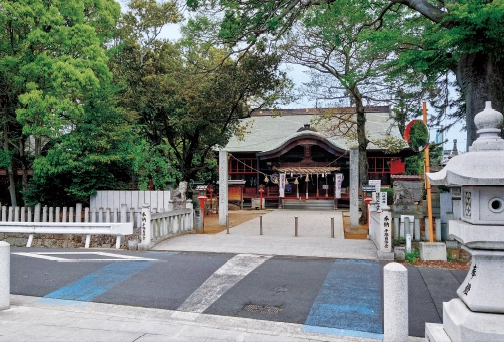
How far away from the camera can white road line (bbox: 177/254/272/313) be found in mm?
6047

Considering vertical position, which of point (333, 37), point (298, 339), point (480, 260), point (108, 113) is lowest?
point (298, 339)

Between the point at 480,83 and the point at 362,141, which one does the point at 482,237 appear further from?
the point at 362,141

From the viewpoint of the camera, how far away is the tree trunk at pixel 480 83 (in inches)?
336

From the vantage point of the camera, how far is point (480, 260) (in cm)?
401

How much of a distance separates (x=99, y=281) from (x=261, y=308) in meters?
3.46

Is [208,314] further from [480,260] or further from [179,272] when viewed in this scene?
[480,260]

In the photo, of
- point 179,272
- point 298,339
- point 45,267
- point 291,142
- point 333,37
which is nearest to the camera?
point 298,339

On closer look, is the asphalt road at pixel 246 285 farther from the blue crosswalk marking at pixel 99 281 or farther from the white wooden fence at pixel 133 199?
the white wooden fence at pixel 133 199

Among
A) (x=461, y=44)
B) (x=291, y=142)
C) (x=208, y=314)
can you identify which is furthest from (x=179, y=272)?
(x=291, y=142)

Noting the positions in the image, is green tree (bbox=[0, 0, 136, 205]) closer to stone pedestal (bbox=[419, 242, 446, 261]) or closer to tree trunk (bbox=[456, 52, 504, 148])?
stone pedestal (bbox=[419, 242, 446, 261])

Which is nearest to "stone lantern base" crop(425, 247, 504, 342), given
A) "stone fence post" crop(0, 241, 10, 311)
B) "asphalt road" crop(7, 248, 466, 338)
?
"asphalt road" crop(7, 248, 466, 338)

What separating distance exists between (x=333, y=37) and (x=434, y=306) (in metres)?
10.8

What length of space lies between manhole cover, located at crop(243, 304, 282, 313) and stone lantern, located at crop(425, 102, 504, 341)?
232 cm

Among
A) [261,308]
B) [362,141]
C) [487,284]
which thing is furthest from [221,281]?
[362,141]
